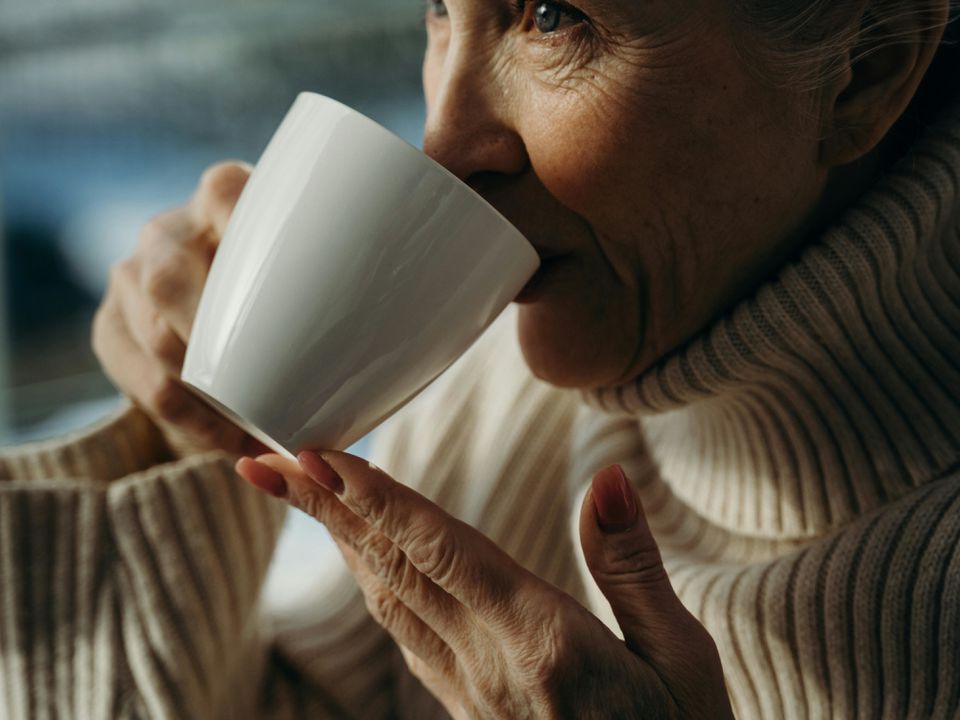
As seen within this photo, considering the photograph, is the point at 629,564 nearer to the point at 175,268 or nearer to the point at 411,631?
the point at 411,631

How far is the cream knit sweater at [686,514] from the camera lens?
77 centimetres

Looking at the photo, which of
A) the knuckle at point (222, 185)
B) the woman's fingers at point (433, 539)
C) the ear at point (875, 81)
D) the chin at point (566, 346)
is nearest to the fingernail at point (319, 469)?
the woman's fingers at point (433, 539)

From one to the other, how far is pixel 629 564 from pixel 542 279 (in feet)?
0.80

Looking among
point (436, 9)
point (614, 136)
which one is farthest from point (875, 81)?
point (436, 9)

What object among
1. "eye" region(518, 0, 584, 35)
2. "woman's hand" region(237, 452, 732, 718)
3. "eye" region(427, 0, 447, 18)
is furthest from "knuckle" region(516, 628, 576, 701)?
"eye" region(427, 0, 447, 18)

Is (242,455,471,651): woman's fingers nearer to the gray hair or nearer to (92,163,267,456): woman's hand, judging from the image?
(92,163,267,456): woman's hand

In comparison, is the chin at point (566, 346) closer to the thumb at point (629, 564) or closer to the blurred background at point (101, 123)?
the thumb at point (629, 564)

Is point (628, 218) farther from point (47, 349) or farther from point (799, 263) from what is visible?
point (47, 349)

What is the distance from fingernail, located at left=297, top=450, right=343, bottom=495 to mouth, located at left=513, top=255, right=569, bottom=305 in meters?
0.21

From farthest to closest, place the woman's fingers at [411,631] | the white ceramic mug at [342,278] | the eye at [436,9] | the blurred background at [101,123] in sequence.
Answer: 1. the blurred background at [101,123]
2. the eye at [436,9]
3. the woman's fingers at [411,631]
4. the white ceramic mug at [342,278]

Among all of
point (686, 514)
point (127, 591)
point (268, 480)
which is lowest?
point (127, 591)

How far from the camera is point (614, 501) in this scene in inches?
23.3

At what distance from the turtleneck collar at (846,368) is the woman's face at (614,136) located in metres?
0.06

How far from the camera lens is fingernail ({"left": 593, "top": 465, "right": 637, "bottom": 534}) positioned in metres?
0.59
